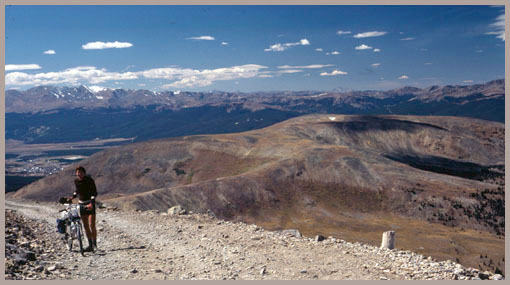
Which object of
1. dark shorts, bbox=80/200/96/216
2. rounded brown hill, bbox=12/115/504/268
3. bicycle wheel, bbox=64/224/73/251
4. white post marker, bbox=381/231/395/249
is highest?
dark shorts, bbox=80/200/96/216

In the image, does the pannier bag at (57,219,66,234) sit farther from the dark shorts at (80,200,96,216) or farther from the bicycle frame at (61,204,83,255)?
the dark shorts at (80,200,96,216)

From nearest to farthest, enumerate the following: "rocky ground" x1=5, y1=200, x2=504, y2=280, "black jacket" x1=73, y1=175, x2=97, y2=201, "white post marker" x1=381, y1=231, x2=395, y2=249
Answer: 1. "rocky ground" x1=5, y1=200, x2=504, y2=280
2. "black jacket" x1=73, y1=175, x2=97, y2=201
3. "white post marker" x1=381, y1=231, x2=395, y2=249

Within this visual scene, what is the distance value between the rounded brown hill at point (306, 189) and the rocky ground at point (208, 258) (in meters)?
47.2

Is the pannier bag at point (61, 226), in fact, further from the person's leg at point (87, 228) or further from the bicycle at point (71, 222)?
the person's leg at point (87, 228)

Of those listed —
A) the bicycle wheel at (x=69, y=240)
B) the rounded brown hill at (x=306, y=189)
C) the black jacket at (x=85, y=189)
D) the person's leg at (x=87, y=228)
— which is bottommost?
the rounded brown hill at (x=306, y=189)

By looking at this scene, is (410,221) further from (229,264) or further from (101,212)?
(229,264)

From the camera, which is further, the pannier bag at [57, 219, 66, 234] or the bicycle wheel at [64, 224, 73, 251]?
the pannier bag at [57, 219, 66, 234]

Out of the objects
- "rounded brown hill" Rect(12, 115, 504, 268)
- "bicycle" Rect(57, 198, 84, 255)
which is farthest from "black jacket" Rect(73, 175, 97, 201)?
"rounded brown hill" Rect(12, 115, 504, 268)

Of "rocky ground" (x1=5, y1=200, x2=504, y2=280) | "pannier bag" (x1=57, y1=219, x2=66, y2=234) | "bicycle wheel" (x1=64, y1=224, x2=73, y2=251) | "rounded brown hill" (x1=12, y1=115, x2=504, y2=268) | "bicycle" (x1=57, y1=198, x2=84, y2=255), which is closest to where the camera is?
"rocky ground" (x1=5, y1=200, x2=504, y2=280)

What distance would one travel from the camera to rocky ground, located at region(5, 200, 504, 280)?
13.8 metres

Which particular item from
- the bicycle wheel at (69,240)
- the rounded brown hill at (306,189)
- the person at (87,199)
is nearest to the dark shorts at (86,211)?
the person at (87,199)

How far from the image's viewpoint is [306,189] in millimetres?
92812

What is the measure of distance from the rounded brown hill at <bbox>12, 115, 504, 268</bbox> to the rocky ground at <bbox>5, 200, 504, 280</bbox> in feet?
155

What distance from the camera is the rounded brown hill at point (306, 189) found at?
73188mm
